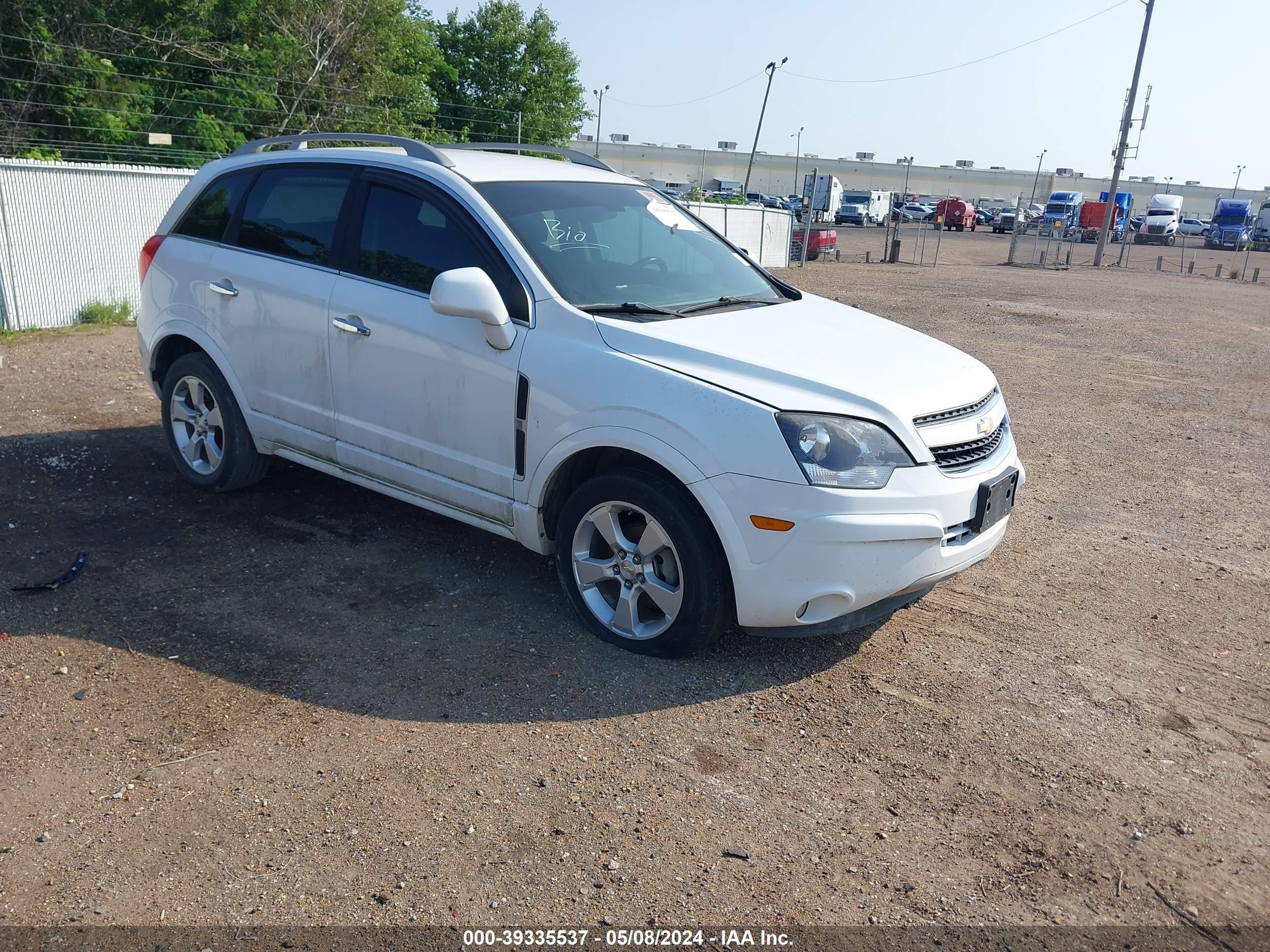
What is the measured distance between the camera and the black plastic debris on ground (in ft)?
15.5

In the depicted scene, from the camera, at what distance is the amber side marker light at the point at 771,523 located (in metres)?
3.77

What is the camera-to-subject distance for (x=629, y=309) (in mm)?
4438

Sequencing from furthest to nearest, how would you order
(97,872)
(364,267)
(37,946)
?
(364,267) < (97,872) < (37,946)

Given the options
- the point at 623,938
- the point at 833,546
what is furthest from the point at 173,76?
the point at 623,938

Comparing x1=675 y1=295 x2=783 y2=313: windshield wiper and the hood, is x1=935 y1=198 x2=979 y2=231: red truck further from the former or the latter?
the hood

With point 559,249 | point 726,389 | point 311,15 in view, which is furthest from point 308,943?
point 311,15

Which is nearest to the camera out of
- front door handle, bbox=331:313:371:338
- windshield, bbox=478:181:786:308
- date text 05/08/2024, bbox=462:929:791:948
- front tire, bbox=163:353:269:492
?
date text 05/08/2024, bbox=462:929:791:948

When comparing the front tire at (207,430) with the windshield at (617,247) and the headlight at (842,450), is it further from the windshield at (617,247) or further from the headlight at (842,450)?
the headlight at (842,450)

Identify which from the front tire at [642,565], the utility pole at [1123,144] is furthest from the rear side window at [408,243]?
the utility pole at [1123,144]

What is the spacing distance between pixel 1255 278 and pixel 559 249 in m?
35.3

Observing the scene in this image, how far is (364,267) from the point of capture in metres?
4.97

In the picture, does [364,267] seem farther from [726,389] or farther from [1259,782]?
[1259,782]

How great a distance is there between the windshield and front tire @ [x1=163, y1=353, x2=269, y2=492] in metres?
2.06

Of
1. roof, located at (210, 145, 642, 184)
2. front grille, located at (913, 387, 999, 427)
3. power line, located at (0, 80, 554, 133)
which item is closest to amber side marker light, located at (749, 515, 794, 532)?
front grille, located at (913, 387, 999, 427)
